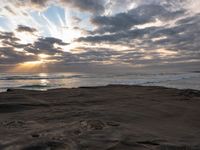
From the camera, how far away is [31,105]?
6.26m

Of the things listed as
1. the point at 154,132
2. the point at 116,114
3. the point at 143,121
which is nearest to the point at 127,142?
the point at 154,132

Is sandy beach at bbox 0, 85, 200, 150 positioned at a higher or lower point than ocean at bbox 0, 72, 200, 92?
lower

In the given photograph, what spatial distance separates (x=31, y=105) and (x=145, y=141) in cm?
404

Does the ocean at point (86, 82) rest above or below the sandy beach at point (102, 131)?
above

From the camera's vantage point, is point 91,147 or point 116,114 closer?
point 91,147

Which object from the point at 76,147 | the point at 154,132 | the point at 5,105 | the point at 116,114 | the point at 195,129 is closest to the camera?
the point at 76,147

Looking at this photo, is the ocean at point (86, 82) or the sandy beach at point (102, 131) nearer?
the sandy beach at point (102, 131)

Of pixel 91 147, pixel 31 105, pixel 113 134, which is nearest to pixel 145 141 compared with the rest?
pixel 113 134

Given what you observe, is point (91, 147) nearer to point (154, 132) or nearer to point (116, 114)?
point (154, 132)

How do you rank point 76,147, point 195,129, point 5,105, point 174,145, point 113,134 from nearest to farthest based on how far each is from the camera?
point 76,147
point 174,145
point 113,134
point 195,129
point 5,105

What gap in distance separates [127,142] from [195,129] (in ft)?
5.57

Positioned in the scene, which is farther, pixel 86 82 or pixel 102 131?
pixel 86 82

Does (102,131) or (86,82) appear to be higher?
(86,82)

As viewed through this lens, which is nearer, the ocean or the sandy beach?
Result: the sandy beach
